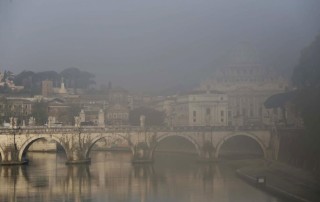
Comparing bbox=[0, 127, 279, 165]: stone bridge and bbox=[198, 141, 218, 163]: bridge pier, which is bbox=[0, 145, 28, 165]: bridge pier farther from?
bbox=[198, 141, 218, 163]: bridge pier

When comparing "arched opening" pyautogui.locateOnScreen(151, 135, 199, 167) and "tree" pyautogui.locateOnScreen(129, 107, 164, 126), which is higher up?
"tree" pyautogui.locateOnScreen(129, 107, 164, 126)

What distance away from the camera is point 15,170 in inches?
1340

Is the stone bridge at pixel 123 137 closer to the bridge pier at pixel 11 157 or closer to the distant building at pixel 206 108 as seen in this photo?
the bridge pier at pixel 11 157

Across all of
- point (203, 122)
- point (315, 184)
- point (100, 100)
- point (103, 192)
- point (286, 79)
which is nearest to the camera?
point (315, 184)

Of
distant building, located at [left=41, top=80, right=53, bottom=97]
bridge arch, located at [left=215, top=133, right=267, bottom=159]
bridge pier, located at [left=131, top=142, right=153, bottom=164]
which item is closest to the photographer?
bridge arch, located at [left=215, top=133, right=267, bottom=159]

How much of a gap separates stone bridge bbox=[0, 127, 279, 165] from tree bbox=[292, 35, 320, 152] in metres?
7.54

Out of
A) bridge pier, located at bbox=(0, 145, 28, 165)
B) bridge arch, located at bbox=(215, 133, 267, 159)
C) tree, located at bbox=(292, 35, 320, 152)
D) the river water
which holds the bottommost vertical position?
the river water

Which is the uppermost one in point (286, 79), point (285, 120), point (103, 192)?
point (286, 79)

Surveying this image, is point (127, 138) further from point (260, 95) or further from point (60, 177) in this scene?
point (260, 95)

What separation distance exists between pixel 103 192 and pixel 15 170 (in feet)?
29.1

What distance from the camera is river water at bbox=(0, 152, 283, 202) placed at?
25312 millimetres

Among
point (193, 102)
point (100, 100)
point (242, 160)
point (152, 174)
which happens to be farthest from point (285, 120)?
point (100, 100)

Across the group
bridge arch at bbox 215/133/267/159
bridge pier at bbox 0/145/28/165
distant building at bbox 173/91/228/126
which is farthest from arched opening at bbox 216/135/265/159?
bridge pier at bbox 0/145/28/165

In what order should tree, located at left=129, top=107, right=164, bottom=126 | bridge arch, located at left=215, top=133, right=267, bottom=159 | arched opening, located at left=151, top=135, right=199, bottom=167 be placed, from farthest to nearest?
tree, located at left=129, top=107, right=164, bottom=126 → arched opening, located at left=151, top=135, right=199, bottom=167 → bridge arch, located at left=215, top=133, right=267, bottom=159
